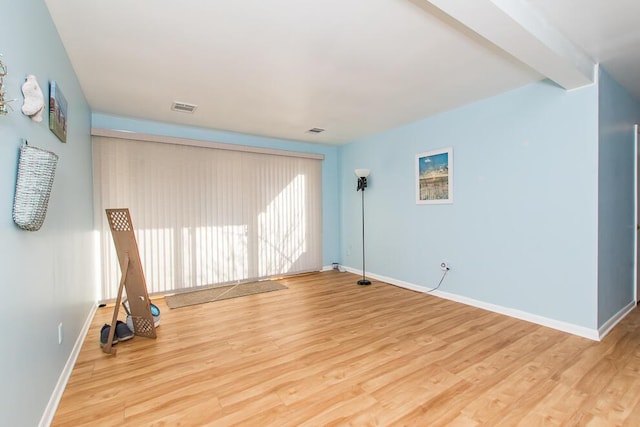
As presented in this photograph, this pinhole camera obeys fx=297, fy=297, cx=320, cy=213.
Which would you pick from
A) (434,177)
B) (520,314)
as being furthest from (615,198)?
(434,177)

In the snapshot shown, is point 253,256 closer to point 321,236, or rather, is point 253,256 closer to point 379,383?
point 321,236

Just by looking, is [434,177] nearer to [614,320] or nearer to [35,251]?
[614,320]

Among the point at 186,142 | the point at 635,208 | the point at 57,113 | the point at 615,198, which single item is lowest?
the point at 635,208

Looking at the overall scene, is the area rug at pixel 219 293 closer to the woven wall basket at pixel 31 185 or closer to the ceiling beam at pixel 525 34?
the woven wall basket at pixel 31 185

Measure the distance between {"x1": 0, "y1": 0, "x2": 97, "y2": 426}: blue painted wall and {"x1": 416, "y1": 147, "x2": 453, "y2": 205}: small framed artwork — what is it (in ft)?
12.9

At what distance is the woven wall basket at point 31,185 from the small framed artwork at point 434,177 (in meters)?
3.86

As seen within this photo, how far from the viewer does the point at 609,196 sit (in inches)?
113

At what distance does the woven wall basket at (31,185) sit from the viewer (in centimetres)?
129

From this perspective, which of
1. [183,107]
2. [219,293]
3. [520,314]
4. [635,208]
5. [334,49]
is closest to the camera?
[334,49]

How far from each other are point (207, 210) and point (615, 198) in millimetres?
4934

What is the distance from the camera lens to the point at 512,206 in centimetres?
326

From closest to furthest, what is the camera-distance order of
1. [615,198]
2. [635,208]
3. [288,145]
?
[615,198] → [635,208] → [288,145]

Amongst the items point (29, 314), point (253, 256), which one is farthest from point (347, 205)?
point (29, 314)

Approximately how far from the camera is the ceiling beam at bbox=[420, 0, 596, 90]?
1.69m
